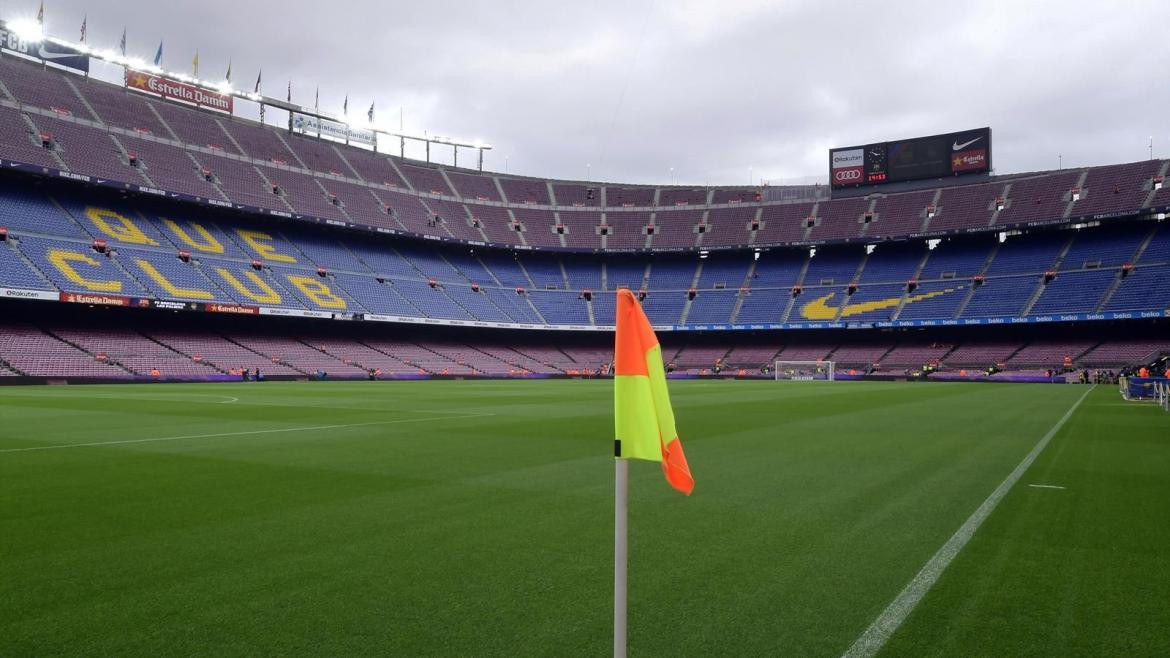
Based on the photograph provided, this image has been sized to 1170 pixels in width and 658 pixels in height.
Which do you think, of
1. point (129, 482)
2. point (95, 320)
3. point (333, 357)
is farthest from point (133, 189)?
point (129, 482)

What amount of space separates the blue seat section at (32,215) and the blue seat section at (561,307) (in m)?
38.2

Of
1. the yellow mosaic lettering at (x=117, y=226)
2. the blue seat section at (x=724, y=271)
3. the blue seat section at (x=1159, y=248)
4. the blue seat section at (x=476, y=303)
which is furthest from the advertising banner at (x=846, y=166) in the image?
the yellow mosaic lettering at (x=117, y=226)

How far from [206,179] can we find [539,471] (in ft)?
186

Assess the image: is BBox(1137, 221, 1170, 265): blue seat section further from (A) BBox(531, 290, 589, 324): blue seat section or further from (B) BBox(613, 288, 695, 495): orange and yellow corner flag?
(B) BBox(613, 288, 695, 495): orange and yellow corner flag

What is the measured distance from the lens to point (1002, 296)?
2229 inches

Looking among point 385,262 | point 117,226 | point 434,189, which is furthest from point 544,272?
point 117,226

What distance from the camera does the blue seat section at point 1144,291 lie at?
4944cm

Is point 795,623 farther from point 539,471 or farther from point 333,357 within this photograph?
point 333,357

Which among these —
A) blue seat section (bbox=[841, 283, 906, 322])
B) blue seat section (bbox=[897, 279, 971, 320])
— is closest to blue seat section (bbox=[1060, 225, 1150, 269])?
Answer: blue seat section (bbox=[897, 279, 971, 320])

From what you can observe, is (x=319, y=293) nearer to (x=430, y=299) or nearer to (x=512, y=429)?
(x=430, y=299)

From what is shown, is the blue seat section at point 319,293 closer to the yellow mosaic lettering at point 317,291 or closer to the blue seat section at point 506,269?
the yellow mosaic lettering at point 317,291

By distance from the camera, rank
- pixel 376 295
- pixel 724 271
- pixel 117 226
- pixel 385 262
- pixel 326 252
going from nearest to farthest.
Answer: pixel 117 226 < pixel 376 295 < pixel 326 252 < pixel 385 262 < pixel 724 271

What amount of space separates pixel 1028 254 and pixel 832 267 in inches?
668

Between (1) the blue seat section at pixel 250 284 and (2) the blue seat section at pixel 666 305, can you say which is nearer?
(1) the blue seat section at pixel 250 284
